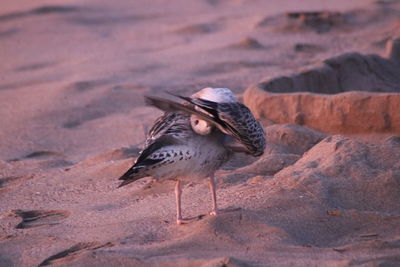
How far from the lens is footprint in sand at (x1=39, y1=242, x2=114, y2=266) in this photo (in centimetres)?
398

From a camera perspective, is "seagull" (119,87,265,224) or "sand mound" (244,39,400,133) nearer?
"seagull" (119,87,265,224)

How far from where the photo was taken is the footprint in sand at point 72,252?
→ 398cm

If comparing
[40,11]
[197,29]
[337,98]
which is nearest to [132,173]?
[337,98]

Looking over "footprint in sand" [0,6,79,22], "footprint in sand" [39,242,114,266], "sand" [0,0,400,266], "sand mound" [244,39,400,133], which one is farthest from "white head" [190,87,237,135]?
"footprint in sand" [0,6,79,22]

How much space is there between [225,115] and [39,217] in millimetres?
1747

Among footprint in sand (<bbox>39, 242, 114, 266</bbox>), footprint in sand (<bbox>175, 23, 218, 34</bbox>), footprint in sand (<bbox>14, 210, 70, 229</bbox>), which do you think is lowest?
footprint in sand (<bbox>175, 23, 218, 34</bbox>)

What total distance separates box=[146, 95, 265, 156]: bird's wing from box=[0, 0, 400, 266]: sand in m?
0.56

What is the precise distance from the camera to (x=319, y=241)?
407 centimetres

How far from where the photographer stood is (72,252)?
411cm

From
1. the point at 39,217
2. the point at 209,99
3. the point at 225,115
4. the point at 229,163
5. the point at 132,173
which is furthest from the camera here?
the point at 229,163

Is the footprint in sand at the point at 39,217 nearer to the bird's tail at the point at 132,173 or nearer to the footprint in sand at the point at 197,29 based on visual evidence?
the bird's tail at the point at 132,173

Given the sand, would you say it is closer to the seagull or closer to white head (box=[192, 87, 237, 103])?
the seagull

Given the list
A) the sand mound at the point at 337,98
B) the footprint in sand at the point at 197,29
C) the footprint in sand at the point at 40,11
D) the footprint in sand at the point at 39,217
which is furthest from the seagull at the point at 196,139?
the footprint in sand at the point at 40,11

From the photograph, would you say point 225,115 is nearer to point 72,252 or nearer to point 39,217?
point 72,252
